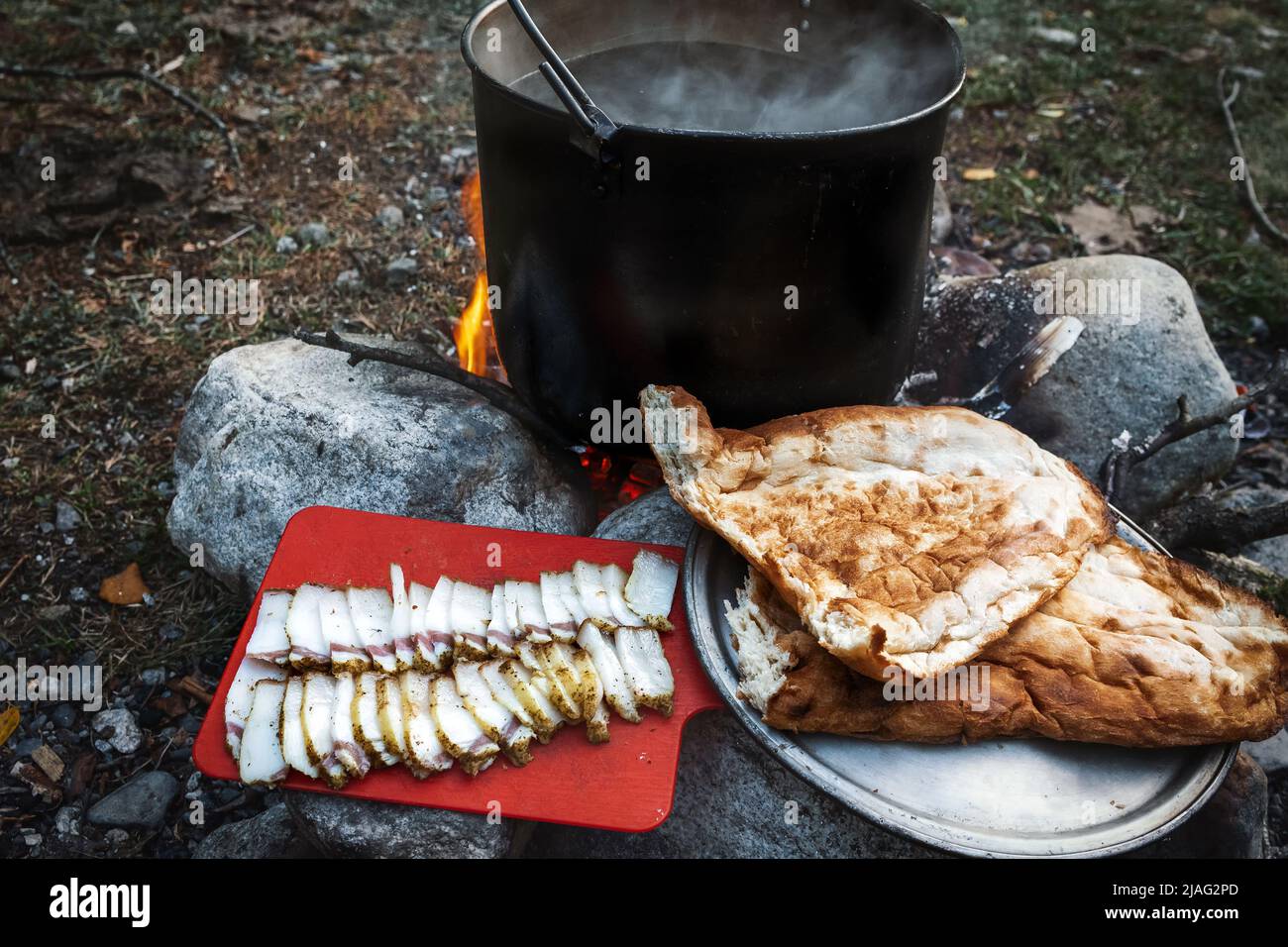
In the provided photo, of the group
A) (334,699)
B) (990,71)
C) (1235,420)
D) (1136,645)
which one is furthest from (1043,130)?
(334,699)

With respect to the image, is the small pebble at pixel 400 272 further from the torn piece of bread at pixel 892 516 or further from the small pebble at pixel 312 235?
the torn piece of bread at pixel 892 516

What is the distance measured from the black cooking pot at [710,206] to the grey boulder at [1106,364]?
1.02 metres

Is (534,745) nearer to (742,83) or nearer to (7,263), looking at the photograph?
(742,83)

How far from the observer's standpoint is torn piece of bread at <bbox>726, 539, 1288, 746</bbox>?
2871 millimetres

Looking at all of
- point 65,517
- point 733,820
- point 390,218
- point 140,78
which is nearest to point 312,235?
point 390,218

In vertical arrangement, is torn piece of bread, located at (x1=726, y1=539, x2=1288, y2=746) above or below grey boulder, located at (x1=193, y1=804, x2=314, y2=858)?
above

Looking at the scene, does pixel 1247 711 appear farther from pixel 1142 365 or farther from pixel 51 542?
pixel 51 542

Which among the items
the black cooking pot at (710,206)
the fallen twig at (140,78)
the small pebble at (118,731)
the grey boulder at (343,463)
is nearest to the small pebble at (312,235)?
the fallen twig at (140,78)

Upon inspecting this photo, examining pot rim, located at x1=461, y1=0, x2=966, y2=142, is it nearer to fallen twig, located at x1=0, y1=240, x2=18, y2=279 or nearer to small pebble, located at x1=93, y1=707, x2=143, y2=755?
small pebble, located at x1=93, y1=707, x2=143, y2=755

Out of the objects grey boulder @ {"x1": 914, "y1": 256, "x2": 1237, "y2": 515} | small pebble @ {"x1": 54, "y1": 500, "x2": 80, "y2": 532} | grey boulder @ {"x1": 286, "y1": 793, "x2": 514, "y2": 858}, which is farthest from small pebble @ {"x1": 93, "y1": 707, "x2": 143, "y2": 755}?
grey boulder @ {"x1": 914, "y1": 256, "x2": 1237, "y2": 515}

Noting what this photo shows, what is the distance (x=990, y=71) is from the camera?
27.5ft

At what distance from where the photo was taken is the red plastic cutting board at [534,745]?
115 inches

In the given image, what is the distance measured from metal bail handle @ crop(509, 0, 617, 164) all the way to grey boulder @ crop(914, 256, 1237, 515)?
7.94ft

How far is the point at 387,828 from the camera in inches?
118
